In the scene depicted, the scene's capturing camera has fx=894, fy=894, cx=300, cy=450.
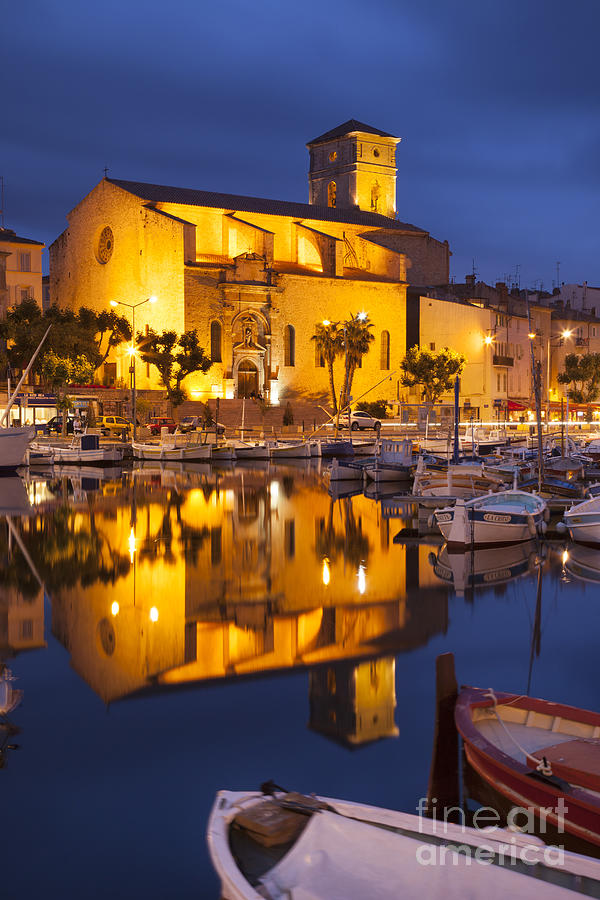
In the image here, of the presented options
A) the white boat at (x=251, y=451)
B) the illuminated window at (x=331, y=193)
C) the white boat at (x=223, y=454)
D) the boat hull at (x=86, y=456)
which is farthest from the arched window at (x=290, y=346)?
the boat hull at (x=86, y=456)

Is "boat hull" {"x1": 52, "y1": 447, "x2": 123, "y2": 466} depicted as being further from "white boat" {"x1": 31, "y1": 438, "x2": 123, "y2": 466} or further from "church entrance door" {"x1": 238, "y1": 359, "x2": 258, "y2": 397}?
"church entrance door" {"x1": 238, "y1": 359, "x2": 258, "y2": 397}

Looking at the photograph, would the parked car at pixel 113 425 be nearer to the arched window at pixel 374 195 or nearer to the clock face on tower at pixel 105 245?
the clock face on tower at pixel 105 245

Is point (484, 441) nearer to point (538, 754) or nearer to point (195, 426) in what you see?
point (195, 426)

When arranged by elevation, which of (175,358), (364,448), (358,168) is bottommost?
(364,448)

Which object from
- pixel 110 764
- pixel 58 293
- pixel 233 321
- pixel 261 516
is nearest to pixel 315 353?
pixel 233 321

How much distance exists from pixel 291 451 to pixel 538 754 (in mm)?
41695

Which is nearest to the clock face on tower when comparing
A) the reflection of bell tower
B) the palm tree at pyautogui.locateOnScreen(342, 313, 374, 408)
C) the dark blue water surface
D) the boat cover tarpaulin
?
the palm tree at pyautogui.locateOnScreen(342, 313, 374, 408)

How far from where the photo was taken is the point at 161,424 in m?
54.0

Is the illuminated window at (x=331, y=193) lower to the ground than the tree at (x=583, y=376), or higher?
higher

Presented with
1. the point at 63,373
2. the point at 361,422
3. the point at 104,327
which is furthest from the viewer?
the point at 104,327

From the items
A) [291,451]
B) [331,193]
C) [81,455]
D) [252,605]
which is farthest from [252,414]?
[252,605]

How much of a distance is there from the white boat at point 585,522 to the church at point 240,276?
42.5 metres

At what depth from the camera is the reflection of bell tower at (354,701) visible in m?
8.22

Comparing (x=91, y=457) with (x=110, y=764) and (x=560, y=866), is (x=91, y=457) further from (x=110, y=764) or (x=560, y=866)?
(x=560, y=866)
